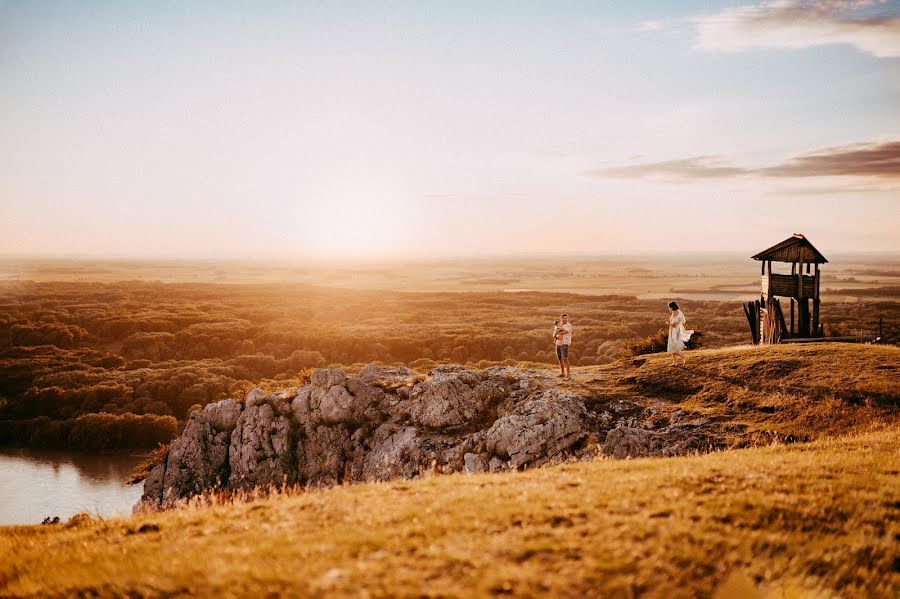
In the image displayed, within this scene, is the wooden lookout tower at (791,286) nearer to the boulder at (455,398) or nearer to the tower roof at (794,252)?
the tower roof at (794,252)

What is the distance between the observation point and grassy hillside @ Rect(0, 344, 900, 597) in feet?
20.6

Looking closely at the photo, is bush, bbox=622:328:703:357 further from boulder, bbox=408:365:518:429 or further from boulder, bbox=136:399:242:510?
boulder, bbox=136:399:242:510

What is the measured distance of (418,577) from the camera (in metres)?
6.30

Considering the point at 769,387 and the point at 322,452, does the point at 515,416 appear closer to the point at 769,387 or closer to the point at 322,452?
the point at 322,452

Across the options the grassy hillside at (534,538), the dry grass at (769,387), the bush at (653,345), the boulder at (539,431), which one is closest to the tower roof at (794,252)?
the dry grass at (769,387)

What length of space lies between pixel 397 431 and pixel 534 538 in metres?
20.5

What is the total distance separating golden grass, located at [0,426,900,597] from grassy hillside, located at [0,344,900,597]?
3cm

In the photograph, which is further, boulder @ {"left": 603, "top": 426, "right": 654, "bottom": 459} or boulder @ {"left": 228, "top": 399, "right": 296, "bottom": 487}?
boulder @ {"left": 228, "top": 399, "right": 296, "bottom": 487}

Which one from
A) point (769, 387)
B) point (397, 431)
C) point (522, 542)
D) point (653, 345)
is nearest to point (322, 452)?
point (397, 431)

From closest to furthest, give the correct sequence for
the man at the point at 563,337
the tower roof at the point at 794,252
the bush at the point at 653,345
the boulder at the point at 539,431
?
1. the boulder at the point at 539,431
2. the man at the point at 563,337
3. the tower roof at the point at 794,252
4. the bush at the point at 653,345

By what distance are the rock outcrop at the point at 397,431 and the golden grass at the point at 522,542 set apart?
11055 millimetres

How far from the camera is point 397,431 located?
27.3m

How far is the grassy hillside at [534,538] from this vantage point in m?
6.27

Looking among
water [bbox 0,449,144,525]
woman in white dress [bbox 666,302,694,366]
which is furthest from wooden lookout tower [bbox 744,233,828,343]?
water [bbox 0,449,144,525]
